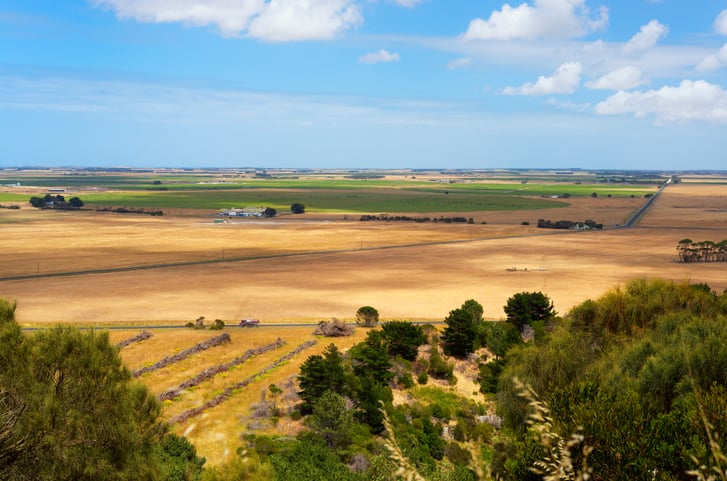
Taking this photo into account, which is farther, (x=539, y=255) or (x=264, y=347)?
(x=539, y=255)

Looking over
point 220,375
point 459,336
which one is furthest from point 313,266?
point 220,375

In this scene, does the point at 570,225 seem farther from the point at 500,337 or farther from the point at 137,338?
the point at 137,338

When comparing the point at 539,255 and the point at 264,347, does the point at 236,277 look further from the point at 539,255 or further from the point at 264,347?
the point at 539,255

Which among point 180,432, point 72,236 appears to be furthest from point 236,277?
point 72,236

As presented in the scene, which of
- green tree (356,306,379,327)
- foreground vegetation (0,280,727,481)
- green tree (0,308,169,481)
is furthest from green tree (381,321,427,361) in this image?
green tree (0,308,169,481)

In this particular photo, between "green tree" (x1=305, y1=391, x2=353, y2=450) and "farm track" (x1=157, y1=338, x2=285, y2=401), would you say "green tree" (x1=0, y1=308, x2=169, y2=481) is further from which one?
"farm track" (x1=157, y1=338, x2=285, y2=401)

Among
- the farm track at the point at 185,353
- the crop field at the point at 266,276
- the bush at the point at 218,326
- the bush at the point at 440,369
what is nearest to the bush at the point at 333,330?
the crop field at the point at 266,276
